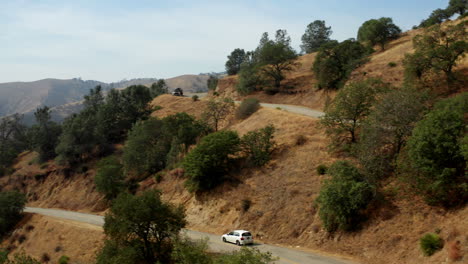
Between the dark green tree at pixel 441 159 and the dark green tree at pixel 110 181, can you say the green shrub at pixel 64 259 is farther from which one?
the dark green tree at pixel 441 159

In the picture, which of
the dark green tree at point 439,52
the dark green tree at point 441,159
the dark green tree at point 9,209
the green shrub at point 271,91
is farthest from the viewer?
the green shrub at point 271,91

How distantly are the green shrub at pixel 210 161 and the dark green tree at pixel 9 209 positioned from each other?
31517 mm

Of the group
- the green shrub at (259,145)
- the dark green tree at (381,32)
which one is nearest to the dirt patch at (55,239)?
the green shrub at (259,145)

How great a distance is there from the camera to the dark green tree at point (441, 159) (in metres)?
22.1

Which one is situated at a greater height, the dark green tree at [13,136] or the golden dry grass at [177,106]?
the golden dry grass at [177,106]

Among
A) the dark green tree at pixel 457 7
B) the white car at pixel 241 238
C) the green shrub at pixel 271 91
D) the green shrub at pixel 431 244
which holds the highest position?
the dark green tree at pixel 457 7

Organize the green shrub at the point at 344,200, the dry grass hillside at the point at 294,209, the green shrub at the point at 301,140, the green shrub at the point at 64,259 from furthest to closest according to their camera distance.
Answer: the green shrub at the point at 301,140
the green shrub at the point at 64,259
the green shrub at the point at 344,200
the dry grass hillside at the point at 294,209

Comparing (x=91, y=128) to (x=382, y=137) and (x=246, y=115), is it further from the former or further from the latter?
(x=382, y=137)

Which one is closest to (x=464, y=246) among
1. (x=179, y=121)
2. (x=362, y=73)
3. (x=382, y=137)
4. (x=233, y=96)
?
(x=382, y=137)

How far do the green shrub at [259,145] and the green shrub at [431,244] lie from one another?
1990 centimetres

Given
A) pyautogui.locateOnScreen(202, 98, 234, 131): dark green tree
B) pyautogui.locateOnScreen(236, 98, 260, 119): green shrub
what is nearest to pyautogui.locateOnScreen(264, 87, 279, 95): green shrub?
pyautogui.locateOnScreen(236, 98, 260, 119): green shrub

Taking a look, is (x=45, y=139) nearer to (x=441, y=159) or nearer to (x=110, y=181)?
(x=110, y=181)

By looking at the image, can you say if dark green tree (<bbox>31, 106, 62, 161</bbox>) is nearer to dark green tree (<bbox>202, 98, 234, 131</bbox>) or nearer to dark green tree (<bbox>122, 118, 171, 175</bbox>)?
dark green tree (<bbox>122, 118, 171, 175</bbox>)

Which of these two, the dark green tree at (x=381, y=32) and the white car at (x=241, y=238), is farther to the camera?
the dark green tree at (x=381, y=32)
